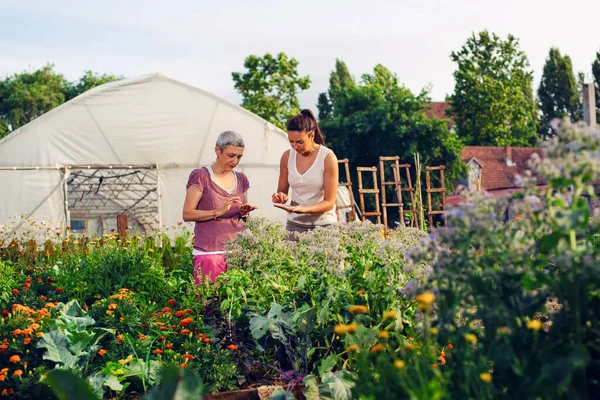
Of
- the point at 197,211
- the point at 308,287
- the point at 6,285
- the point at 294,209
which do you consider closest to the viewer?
the point at 308,287

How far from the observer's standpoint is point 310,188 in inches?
201

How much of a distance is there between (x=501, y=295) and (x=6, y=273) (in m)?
5.03

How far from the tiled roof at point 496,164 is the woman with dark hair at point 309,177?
38388 mm

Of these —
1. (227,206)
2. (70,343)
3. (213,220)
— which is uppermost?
(227,206)

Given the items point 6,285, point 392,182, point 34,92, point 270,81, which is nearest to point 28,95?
point 34,92

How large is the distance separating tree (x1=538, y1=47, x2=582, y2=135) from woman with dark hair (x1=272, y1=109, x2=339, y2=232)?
50.3m

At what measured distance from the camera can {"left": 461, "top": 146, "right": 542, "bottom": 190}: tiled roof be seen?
42.8 meters

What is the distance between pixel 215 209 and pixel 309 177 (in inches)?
28.5

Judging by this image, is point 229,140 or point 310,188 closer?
point 229,140

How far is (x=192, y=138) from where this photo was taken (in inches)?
602

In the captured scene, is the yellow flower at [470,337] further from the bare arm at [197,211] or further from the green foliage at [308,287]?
the bare arm at [197,211]

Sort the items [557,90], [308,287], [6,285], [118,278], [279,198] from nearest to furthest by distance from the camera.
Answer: [308,287], [279,198], [118,278], [6,285], [557,90]

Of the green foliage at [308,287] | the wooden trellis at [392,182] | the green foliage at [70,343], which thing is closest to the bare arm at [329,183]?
the green foliage at [308,287]

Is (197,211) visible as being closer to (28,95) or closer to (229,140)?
(229,140)
